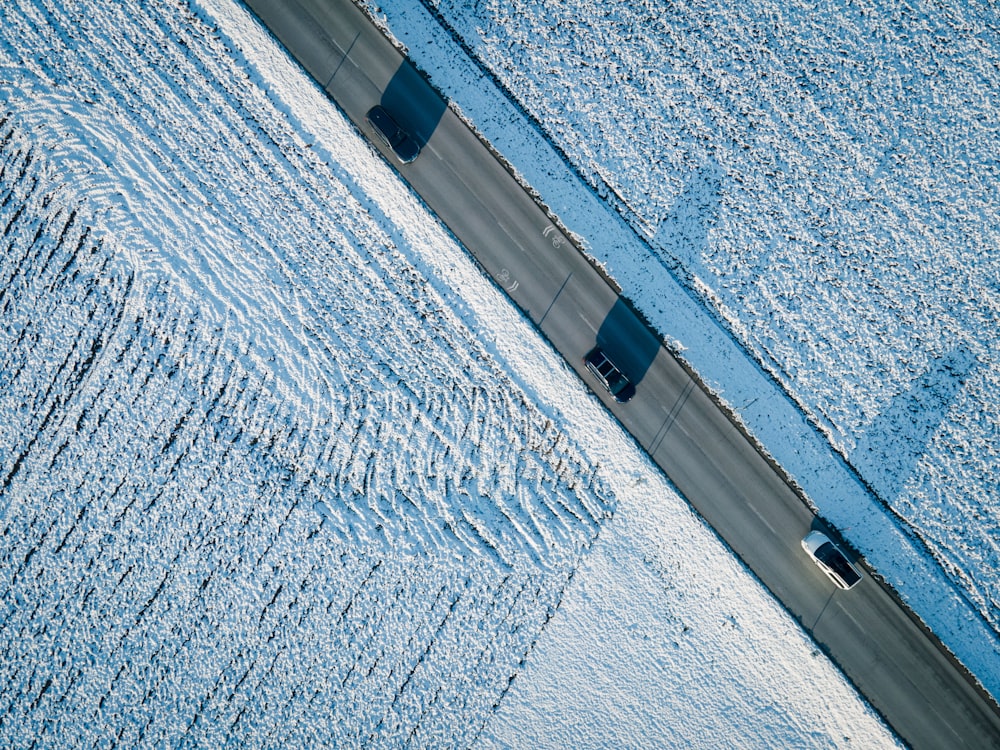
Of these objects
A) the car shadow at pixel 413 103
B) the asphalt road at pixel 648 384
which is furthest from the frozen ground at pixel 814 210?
the asphalt road at pixel 648 384

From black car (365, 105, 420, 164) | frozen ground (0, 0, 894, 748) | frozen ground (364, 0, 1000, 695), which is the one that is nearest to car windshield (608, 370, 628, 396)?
frozen ground (0, 0, 894, 748)

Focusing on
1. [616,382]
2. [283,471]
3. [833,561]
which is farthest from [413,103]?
[833,561]

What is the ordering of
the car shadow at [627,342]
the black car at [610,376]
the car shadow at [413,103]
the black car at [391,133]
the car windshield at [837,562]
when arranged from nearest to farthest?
1. the car windshield at [837,562]
2. the black car at [610,376]
3. the black car at [391,133]
4. the car shadow at [627,342]
5. the car shadow at [413,103]

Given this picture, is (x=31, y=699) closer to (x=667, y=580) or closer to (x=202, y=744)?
(x=202, y=744)

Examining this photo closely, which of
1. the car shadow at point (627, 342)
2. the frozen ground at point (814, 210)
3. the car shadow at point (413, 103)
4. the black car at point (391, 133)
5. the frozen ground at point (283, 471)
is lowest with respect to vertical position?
the frozen ground at point (283, 471)

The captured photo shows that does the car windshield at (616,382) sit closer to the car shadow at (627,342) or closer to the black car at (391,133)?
the car shadow at (627,342)

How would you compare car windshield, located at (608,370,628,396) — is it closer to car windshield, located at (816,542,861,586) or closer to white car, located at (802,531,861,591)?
white car, located at (802,531,861,591)
